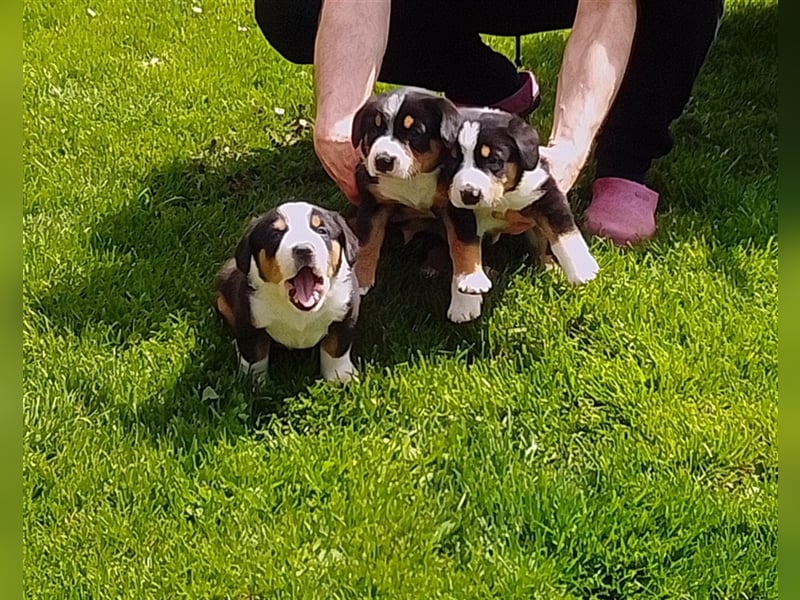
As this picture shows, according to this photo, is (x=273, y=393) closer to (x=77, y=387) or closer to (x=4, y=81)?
(x=77, y=387)

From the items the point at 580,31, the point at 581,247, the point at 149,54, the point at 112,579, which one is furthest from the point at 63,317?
the point at 149,54

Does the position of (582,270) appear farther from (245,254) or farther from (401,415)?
(245,254)

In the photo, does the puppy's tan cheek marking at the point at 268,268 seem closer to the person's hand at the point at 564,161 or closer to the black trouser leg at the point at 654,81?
the person's hand at the point at 564,161

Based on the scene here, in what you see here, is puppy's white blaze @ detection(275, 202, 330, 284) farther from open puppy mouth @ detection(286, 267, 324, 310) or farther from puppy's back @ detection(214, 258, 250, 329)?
puppy's back @ detection(214, 258, 250, 329)

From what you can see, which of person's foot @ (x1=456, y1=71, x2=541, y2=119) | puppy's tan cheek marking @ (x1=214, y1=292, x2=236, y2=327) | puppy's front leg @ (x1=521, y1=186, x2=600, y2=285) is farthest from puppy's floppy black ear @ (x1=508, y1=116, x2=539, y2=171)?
person's foot @ (x1=456, y1=71, x2=541, y2=119)

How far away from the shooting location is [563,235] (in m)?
2.21

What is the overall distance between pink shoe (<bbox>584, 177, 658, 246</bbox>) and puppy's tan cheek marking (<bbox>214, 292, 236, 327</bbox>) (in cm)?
98

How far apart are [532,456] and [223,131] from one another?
5.98 ft

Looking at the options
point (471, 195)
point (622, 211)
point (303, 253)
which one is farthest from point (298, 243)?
point (622, 211)

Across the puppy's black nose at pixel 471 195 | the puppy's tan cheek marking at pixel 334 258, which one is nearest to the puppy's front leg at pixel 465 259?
the puppy's black nose at pixel 471 195

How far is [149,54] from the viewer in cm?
393

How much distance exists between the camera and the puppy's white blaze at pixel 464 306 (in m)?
2.20

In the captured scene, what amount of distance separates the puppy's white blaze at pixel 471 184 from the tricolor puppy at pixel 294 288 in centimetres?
22

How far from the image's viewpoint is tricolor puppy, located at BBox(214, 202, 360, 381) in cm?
187
